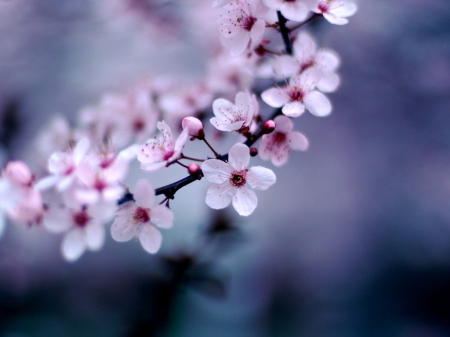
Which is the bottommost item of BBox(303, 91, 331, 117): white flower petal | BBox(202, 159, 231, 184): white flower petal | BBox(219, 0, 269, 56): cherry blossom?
BBox(202, 159, 231, 184): white flower petal

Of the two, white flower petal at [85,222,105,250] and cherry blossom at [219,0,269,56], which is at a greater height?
cherry blossom at [219,0,269,56]

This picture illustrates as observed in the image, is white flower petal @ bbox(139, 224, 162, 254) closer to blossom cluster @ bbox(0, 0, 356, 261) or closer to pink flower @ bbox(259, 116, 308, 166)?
blossom cluster @ bbox(0, 0, 356, 261)

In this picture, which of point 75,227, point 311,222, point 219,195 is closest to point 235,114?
point 219,195

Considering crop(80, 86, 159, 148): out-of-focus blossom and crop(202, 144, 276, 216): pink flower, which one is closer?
crop(202, 144, 276, 216): pink flower

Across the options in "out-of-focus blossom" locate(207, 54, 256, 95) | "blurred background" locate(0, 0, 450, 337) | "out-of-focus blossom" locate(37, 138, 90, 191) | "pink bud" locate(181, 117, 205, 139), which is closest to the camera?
"out-of-focus blossom" locate(37, 138, 90, 191)

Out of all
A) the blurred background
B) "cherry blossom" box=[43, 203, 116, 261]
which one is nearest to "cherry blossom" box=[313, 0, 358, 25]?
"cherry blossom" box=[43, 203, 116, 261]

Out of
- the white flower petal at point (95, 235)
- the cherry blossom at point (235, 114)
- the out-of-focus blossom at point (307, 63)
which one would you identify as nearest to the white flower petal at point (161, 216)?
the white flower petal at point (95, 235)

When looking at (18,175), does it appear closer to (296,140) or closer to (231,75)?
(296,140)

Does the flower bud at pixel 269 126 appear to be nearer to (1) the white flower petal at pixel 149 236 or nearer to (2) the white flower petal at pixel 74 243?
(1) the white flower petal at pixel 149 236
